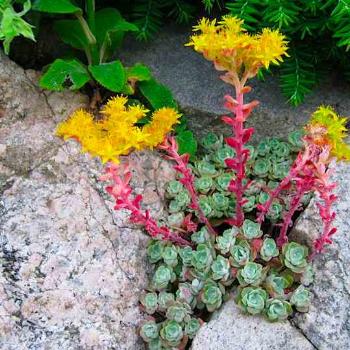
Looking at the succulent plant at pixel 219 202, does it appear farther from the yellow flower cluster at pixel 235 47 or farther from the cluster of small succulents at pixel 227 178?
the yellow flower cluster at pixel 235 47

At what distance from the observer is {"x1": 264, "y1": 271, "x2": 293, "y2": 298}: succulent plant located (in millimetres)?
1882

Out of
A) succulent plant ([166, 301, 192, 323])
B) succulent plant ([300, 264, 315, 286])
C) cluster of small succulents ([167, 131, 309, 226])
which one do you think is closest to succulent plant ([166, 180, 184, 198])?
cluster of small succulents ([167, 131, 309, 226])

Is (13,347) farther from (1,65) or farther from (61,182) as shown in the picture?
(1,65)

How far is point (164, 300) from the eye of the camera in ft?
6.47

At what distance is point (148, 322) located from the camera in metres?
1.95

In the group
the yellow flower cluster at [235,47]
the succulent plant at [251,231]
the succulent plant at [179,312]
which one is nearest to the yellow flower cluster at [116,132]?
the yellow flower cluster at [235,47]

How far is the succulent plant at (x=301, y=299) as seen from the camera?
73.1 inches

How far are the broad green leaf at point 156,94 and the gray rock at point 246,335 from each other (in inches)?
31.4

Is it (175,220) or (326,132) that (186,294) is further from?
(326,132)

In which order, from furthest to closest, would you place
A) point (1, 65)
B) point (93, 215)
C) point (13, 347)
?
point (1, 65) < point (93, 215) < point (13, 347)

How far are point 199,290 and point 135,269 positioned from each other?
0.23 metres

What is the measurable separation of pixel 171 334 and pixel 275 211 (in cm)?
54

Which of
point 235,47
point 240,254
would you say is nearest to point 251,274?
point 240,254

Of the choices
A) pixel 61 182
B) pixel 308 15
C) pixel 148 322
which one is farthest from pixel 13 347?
pixel 308 15
